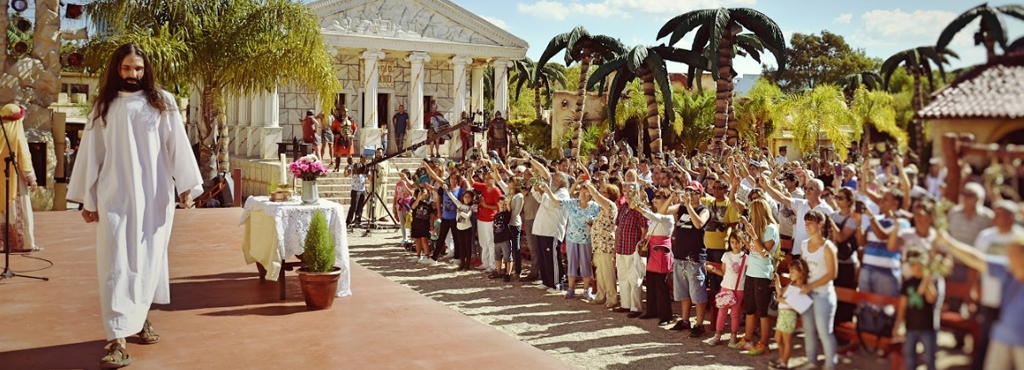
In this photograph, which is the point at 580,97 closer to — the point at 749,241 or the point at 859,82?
the point at 749,241

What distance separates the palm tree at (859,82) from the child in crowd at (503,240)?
867cm

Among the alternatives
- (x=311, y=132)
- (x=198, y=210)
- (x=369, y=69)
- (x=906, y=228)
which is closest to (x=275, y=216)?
(x=906, y=228)

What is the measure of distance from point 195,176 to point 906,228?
15.7 ft

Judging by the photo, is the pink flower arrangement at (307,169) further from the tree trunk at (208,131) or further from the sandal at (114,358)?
the tree trunk at (208,131)

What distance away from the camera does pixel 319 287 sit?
862 cm

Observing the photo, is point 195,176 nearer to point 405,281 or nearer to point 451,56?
point 405,281

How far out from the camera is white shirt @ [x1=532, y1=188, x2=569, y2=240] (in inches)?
435

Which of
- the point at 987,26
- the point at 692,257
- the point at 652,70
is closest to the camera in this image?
the point at 987,26

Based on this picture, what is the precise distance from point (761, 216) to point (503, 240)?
5.64 m

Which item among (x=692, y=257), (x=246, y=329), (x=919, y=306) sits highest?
(x=919, y=306)

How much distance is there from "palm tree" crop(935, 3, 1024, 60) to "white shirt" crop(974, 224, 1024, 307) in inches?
19.1

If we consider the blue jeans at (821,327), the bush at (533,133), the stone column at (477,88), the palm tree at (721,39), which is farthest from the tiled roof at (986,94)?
the stone column at (477,88)

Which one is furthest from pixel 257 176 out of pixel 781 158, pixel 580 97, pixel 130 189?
pixel 781 158

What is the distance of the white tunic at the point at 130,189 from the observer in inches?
212
